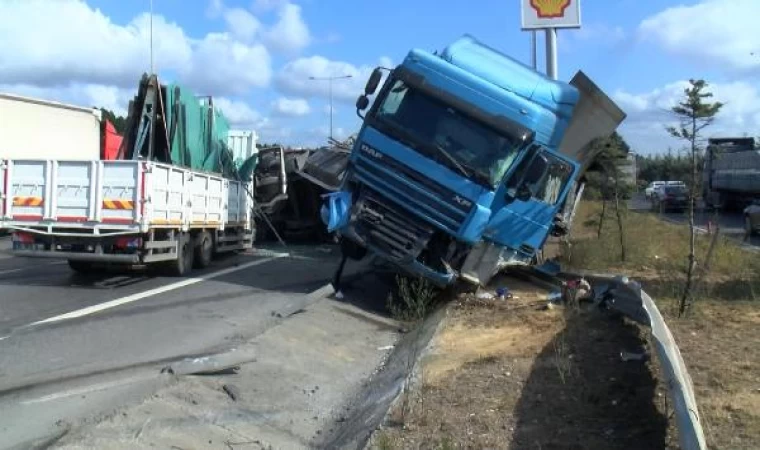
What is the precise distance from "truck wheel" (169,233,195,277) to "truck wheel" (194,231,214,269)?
413mm

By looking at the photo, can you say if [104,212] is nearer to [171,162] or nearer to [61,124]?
[171,162]

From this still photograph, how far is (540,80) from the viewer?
1220 centimetres

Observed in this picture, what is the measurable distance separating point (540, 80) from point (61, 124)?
1804 cm

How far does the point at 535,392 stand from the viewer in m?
6.70

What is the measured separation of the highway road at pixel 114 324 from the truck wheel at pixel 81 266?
14 centimetres

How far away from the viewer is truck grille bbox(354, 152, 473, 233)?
1106cm

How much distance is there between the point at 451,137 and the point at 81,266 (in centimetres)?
754

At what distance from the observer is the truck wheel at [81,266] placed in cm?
1445

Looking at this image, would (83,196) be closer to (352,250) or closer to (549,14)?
(352,250)

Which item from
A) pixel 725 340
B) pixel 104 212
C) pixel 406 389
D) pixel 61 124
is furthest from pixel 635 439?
pixel 61 124

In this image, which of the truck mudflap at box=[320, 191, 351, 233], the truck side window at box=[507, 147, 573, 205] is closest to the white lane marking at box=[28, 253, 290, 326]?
the truck mudflap at box=[320, 191, 351, 233]

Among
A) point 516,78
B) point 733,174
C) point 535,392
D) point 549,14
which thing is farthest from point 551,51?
point 733,174

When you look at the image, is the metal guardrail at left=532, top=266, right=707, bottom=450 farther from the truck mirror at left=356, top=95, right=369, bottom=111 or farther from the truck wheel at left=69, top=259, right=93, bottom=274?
the truck wheel at left=69, top=259, right=93, bottom=274

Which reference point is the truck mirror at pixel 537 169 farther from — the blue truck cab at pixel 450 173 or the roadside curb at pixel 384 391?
the roadside curb at pixel 384 391
